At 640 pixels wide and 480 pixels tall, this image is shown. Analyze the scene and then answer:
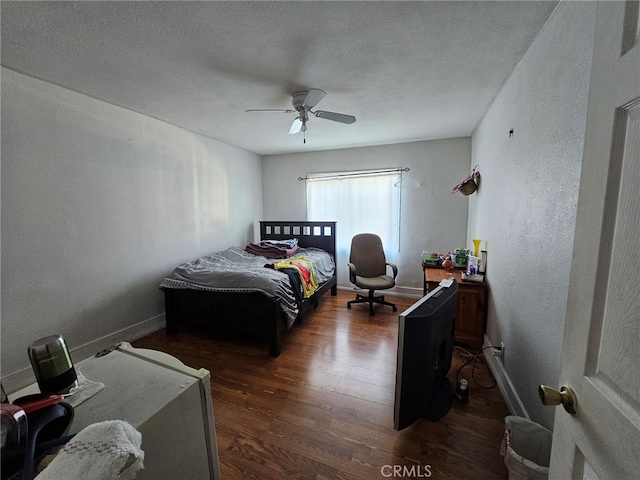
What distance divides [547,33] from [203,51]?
1.95m

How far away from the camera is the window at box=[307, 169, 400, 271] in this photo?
12.8 feet

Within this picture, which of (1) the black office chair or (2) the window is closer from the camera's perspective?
(1) the black office chair

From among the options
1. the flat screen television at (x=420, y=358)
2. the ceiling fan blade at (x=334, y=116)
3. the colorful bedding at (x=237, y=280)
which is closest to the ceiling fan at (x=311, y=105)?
the ceiling fan blade at (x=334, y=116)

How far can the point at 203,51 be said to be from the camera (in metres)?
1.62

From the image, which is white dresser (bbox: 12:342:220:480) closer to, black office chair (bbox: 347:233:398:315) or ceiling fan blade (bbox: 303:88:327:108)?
ceiling fan blade (bbox: 303:88:327:108)

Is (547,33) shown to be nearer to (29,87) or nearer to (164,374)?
(164,374)

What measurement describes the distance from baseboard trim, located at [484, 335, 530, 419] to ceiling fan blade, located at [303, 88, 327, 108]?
2.44m

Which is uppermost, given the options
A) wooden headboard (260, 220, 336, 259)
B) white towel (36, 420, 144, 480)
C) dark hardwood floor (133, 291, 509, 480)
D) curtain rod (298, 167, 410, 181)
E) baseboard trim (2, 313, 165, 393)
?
curtain rod (298, 167, 410, 181)

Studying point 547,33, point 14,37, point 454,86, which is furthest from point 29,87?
point 547,33

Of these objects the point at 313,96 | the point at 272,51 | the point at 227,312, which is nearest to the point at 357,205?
the point at 313,96

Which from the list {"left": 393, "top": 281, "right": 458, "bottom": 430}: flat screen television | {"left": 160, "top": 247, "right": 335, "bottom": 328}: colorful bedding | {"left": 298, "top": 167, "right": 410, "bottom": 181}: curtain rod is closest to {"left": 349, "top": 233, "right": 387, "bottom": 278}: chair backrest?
{"left": 160, "top": 247, "right": 335, "bottom": 328}: colorful bedding

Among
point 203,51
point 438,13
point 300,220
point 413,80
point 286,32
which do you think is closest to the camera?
point 438,13

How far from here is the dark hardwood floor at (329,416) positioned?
1355mm

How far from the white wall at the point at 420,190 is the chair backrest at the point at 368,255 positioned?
0.43m
